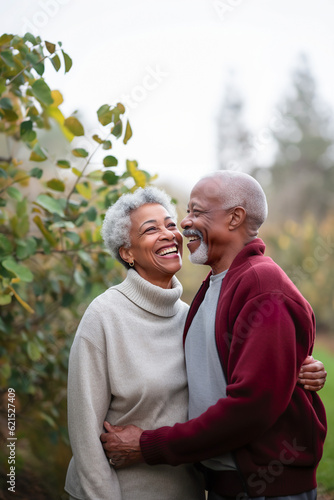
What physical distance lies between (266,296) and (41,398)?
86.2 inches

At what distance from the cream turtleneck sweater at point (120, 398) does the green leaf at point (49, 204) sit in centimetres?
65

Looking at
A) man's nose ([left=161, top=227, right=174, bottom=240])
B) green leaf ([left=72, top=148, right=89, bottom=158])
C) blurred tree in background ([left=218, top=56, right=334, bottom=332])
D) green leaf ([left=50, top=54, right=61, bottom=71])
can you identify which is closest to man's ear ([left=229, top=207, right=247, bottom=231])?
man's nose ([left=161, top=227, right=174, bottom=240])

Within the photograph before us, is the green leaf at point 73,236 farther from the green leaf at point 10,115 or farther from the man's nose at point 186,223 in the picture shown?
the man's nose at point 186,223

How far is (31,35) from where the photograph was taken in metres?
2.22

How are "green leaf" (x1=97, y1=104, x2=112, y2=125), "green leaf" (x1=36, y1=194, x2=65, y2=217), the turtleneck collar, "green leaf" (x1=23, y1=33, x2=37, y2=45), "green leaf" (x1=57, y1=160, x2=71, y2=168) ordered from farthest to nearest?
"green leaf" (x1=57, y1=160, x2=71, y2=168) < "green leaf" (x1=36, y1=194, x2=65, y2=217) < "green leaf" (x1=97, y1=104, x2=112, y2=125) < "green leaf" (x1=23, y1=33, x2=37, y2=45) < the turtleneck collar

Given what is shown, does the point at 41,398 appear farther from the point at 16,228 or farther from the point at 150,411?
the point at 150,411

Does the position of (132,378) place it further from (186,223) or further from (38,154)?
(38,154)

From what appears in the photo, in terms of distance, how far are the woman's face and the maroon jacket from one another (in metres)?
0.38

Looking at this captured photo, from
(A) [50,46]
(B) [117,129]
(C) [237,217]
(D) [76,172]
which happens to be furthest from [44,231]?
(C) [237,217]

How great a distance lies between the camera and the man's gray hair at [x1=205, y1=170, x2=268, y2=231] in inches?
73.9

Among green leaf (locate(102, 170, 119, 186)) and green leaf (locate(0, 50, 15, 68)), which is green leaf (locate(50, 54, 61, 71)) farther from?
green leaf (locate(102, 170, 119, 186))

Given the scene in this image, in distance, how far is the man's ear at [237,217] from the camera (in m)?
1.88

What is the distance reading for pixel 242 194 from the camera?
1880 millimetres

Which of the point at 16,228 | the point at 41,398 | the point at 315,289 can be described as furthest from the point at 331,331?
→ the point at 16,228
